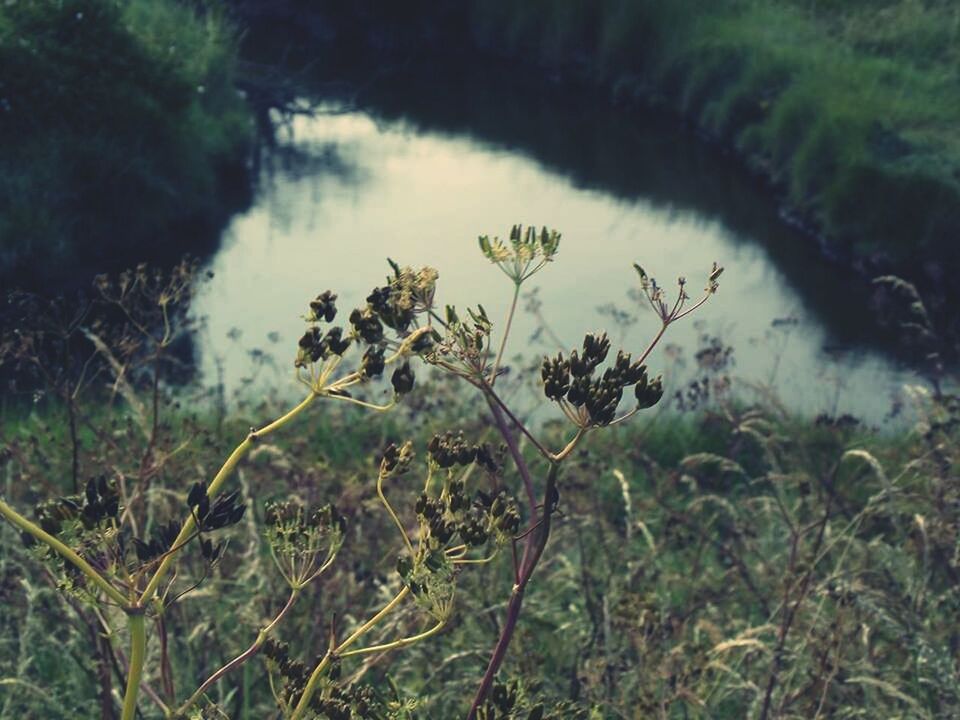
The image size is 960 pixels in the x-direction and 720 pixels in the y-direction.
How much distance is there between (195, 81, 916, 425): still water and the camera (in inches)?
395

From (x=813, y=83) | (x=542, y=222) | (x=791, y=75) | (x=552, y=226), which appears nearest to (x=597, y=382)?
(x=552, y=226)

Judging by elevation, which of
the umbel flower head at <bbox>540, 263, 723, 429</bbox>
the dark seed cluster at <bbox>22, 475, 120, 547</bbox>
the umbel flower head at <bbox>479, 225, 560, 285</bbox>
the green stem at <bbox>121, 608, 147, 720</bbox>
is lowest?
the green stem at <bbox>121, 608, 147, 720</bbox>

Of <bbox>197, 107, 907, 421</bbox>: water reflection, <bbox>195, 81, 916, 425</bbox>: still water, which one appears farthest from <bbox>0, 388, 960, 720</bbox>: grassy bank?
<bbox>197, 107, 907, 421</bbox>: water reflection

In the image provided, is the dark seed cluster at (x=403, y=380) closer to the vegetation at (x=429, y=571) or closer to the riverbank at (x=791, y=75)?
the vegetation at (x=429, y=571)

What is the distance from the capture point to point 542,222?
13.2m

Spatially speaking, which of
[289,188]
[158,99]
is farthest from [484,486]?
[289,188]

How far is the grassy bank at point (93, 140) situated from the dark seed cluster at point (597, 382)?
375 inches

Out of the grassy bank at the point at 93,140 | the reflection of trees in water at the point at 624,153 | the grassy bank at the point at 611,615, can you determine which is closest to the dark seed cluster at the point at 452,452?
the grassy bank at the point at 611,615

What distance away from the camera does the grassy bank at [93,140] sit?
35.8ft

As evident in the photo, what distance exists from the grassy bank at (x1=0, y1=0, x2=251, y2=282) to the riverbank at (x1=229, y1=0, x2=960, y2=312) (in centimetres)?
635

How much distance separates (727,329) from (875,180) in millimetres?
3459

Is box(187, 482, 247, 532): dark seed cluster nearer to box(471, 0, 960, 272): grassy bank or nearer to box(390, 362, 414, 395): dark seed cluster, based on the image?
box(390, 362, 414, 395): dark seed cluster

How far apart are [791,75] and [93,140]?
8.36 m

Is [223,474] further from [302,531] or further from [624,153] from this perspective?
[624,153]
